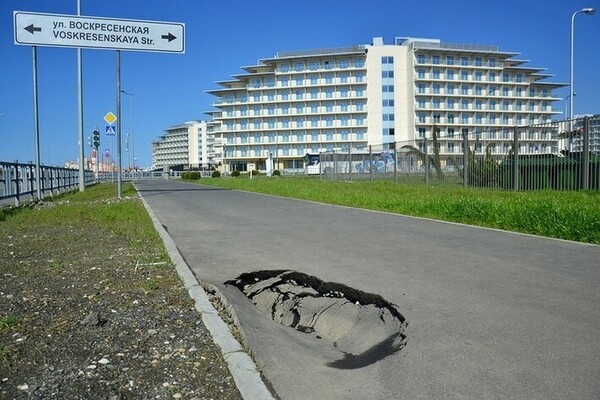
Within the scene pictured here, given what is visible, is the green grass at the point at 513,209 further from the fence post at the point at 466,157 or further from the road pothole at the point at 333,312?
the road pothole at the point at 333,312

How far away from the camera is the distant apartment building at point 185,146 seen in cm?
16588

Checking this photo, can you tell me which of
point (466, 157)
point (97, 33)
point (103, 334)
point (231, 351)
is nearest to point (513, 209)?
point (466, 157)

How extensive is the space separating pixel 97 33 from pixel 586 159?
46.1ft

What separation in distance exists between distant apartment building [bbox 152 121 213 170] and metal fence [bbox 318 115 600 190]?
129 meters

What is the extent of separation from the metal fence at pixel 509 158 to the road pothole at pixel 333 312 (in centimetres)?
1070

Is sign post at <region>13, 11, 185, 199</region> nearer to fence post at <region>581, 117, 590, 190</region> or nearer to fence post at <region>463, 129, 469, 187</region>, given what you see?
fence post at <region>463, 129, 469, 187</region>

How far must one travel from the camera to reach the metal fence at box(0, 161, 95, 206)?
812 inches

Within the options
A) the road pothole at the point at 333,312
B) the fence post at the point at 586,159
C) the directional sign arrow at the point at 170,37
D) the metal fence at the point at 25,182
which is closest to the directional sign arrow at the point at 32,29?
the directional sign arrow at the point at 170,37

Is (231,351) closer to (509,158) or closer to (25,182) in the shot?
Answer: (509,158)

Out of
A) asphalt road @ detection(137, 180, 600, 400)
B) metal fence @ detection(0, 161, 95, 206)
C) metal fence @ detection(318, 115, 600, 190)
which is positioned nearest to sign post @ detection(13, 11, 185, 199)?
metal fence @ detection(0, 161, 95, 206)

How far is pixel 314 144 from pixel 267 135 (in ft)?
28.9

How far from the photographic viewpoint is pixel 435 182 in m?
22.0

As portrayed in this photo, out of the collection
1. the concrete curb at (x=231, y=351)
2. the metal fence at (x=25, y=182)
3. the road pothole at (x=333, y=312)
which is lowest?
the road pothole at (x=333, y=312)

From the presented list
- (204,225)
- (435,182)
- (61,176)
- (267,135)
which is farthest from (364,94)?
(204,225)
